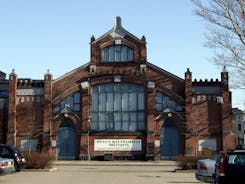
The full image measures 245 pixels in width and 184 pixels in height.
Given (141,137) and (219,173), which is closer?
(219,173)

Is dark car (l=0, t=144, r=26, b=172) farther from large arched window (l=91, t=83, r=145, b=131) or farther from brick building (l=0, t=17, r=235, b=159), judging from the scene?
large arched window (l=91, t=83, r=145, b=131)

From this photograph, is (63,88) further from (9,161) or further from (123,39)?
(9,161)

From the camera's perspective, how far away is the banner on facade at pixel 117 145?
4847 centimetres

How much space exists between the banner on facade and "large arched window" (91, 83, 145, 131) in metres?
1.26

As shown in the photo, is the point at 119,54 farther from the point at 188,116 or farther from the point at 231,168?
the point at 231,168

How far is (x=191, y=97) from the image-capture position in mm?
48500

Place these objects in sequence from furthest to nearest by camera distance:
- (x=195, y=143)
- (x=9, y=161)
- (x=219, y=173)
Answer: (x=195, y=143), (x=9, y=161), (x=219, y=173)

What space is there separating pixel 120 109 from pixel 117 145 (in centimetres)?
374

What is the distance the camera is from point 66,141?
162 ft

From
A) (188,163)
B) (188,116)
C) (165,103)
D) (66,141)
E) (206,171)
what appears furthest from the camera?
(66,141)

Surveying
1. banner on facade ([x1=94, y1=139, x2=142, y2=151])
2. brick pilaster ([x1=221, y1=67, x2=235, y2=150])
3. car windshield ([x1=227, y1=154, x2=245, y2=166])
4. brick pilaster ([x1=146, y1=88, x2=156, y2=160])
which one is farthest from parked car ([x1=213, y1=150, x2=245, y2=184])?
banner on facade ([x1=94, y1=139, x2=142, y2=151])

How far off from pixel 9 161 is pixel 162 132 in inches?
1145

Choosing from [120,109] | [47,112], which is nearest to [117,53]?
[120,109]

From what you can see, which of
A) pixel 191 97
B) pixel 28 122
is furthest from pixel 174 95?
pixel 28 122
